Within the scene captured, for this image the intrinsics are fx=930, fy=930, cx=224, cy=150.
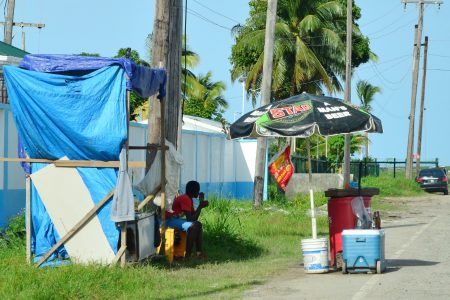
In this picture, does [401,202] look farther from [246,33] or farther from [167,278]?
[167,278]

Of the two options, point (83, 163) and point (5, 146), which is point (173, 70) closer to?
point (83, 163)

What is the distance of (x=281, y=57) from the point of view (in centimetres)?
4684

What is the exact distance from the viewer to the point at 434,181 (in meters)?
49.9

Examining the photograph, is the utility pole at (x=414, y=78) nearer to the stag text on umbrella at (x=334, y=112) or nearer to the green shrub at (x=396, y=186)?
the green shrub at (x=396, y=186)

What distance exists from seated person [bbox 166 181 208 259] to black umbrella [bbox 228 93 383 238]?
1.19 m

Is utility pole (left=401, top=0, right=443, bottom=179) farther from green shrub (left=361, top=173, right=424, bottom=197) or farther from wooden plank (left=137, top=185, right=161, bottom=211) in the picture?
wooden plank (left=137, top=185, right=161, bottom=211)

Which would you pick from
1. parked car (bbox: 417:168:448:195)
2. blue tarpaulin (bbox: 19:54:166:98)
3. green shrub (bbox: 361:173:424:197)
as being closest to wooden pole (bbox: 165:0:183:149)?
blue tarpaulin (bbox: 19:54:166:98)

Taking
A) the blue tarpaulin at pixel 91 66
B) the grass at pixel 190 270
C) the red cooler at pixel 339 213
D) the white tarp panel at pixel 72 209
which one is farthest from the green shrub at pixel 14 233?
the red cooler at pixel 339 213

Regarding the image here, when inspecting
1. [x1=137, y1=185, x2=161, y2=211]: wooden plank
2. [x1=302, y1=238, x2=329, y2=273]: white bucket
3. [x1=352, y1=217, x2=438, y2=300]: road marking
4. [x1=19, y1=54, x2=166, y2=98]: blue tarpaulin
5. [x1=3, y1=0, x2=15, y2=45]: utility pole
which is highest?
[x1=3, y1=0, x2=15, y2=45]: utility pole

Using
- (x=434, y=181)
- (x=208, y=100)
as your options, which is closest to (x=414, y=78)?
(x=434, y=181)

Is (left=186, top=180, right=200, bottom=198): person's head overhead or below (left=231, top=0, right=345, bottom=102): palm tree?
below

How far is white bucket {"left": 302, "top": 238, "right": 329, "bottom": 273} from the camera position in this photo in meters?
14.1

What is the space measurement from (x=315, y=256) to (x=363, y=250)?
0.76 metres

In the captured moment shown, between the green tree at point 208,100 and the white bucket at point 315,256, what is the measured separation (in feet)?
145
